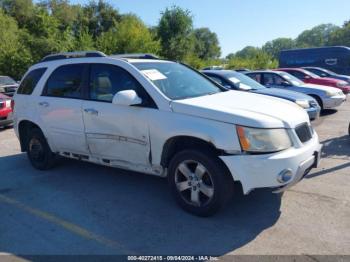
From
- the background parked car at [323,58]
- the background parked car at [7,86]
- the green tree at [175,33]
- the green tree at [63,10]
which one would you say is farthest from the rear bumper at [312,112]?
the green tree at [63,10]

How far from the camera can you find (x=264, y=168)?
149 inches

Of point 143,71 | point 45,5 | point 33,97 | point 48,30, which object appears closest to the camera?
point 143,71

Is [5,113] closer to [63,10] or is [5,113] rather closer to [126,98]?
[126,98]

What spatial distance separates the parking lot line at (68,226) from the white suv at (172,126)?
100 cm

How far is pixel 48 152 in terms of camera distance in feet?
20.3

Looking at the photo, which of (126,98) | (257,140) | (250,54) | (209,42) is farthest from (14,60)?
(209,42)

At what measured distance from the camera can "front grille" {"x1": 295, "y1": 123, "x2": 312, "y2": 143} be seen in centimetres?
420

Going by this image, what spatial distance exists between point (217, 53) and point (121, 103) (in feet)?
265

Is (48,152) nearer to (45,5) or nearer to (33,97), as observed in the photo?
(33,97)

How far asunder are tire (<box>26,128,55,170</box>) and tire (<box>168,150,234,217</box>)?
2.71 metres

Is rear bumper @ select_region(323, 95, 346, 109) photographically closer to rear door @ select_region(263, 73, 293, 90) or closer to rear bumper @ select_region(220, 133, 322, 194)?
rear door @ select_region(263, 73, 293, 90)

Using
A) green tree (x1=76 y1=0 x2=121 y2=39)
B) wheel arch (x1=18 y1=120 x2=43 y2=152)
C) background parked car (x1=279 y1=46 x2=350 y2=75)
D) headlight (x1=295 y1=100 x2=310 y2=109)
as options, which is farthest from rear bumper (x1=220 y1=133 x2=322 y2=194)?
green tree (x1=76 y1=0 x2=121 y2=39)

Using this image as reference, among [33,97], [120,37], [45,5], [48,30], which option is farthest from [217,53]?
[33,97]

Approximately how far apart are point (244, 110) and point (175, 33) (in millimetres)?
38882
